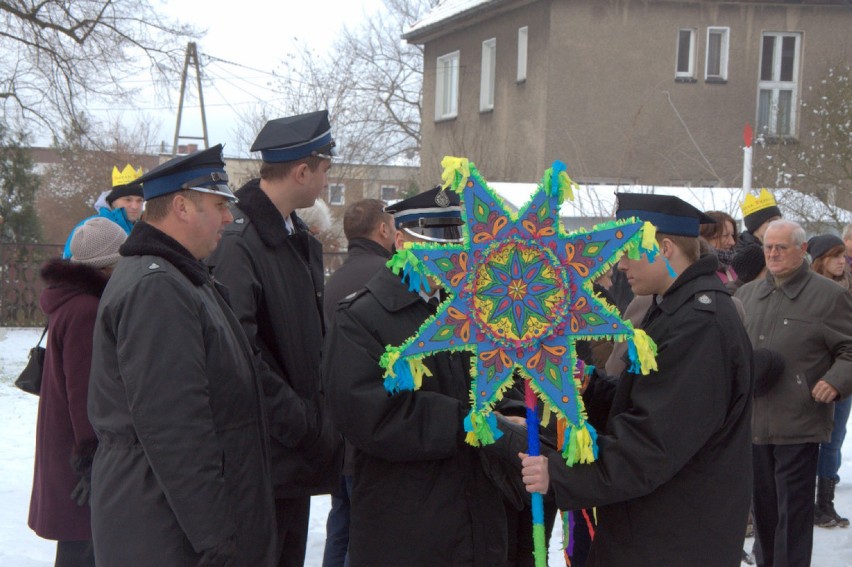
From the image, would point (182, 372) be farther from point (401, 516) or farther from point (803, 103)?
point (803, 103)

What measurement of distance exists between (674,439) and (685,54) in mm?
20322

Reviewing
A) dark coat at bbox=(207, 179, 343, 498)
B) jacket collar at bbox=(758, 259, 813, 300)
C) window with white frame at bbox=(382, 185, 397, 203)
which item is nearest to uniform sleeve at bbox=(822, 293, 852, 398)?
jacket collar at bbox=(758, 259, 813, 300)

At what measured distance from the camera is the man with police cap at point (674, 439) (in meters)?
2.96

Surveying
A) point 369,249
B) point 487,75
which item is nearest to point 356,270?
point 369,249

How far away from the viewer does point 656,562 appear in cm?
307

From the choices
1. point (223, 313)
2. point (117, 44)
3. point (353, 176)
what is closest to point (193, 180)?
point (223, 313)

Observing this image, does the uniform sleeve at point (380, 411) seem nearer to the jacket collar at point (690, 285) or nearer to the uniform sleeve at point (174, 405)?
the uniform sleeve at point (174, 405)

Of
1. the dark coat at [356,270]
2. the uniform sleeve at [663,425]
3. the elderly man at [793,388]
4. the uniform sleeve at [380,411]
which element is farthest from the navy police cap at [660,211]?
the elderly man at [793,388]

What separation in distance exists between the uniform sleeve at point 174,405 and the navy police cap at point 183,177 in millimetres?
373

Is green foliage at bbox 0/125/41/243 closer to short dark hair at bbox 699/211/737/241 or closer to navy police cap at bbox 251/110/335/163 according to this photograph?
short dark hair at bbox 699/211/737/241

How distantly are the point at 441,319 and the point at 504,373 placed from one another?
25 centimetres

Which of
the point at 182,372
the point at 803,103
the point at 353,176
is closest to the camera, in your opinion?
the point at 182,372

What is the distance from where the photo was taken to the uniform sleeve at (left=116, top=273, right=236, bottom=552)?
9.30 feet

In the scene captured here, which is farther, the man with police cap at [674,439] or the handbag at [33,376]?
the handbag at [33,376]
